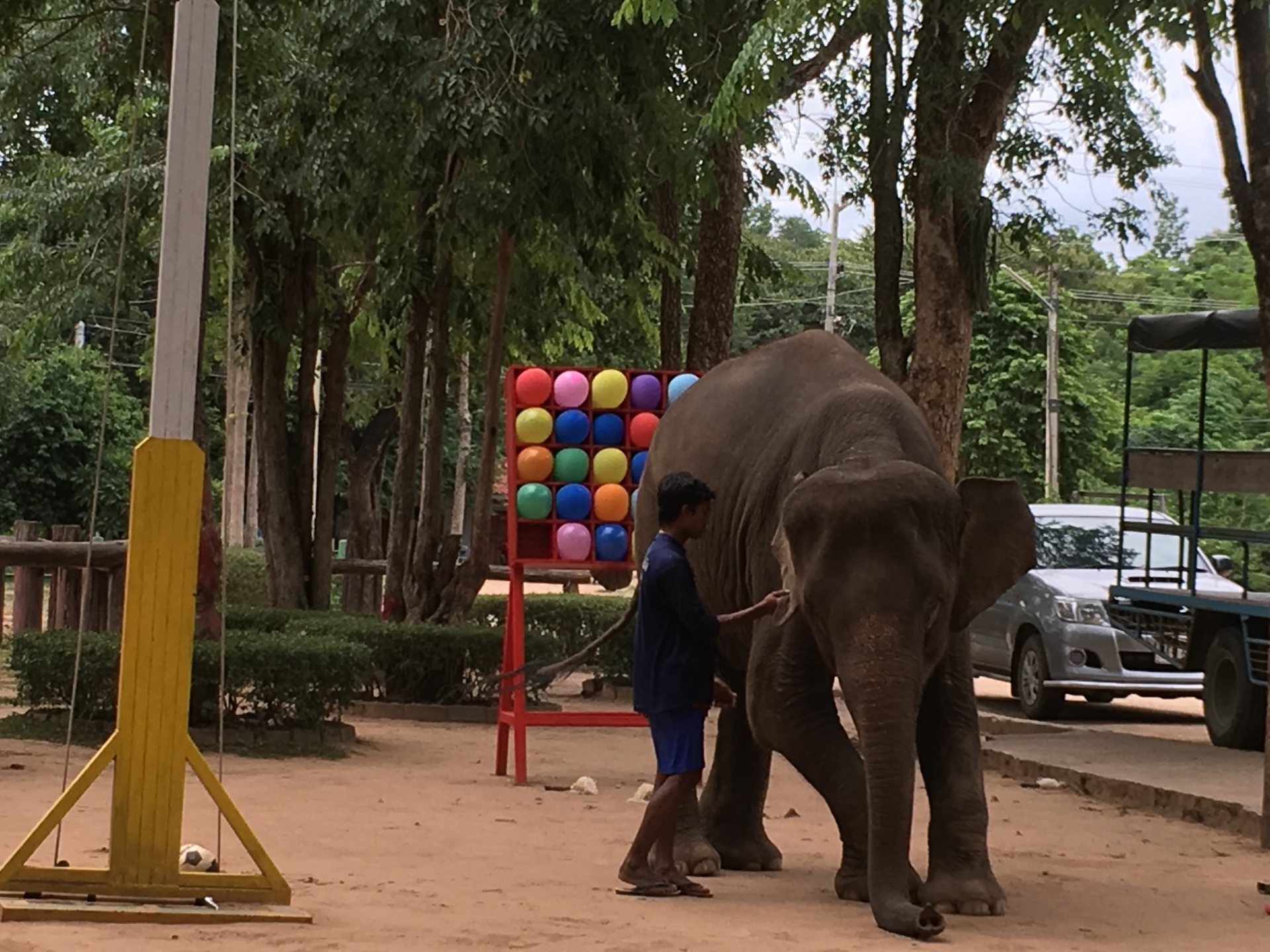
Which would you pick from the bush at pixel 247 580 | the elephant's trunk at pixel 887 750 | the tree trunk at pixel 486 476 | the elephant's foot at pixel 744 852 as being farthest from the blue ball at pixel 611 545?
the bush at pixel 247 580

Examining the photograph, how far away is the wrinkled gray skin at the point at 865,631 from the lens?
7.20m

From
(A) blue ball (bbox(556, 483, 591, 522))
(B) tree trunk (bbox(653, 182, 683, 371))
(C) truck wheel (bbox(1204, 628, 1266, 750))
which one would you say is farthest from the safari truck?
Answer: (A) blue ball (bbox(556, 483, 591, 522))

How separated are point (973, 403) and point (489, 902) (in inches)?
1421

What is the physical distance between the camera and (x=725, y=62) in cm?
1652

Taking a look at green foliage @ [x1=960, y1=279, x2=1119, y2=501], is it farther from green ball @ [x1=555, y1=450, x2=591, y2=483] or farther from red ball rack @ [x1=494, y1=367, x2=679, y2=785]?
green ball @ [x1=555, y1=450, x2=591, y2=483]

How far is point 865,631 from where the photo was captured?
286 inches

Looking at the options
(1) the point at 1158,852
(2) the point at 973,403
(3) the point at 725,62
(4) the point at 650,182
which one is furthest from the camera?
(2) the point at 973,403

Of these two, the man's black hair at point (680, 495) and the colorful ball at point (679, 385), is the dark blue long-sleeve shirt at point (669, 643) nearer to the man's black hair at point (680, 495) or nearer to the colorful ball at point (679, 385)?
the man's black hair at point (680, 495)

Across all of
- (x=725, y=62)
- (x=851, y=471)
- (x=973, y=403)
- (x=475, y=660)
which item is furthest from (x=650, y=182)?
(x=973, y=403)

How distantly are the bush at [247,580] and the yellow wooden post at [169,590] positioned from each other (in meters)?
19.3

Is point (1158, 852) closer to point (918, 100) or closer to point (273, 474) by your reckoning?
point (918, 100)

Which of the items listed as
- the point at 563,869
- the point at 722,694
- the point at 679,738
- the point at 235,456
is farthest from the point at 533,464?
the point at 235,456

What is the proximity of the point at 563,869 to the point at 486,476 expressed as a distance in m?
9.85

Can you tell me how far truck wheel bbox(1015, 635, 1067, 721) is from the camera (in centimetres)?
1839
